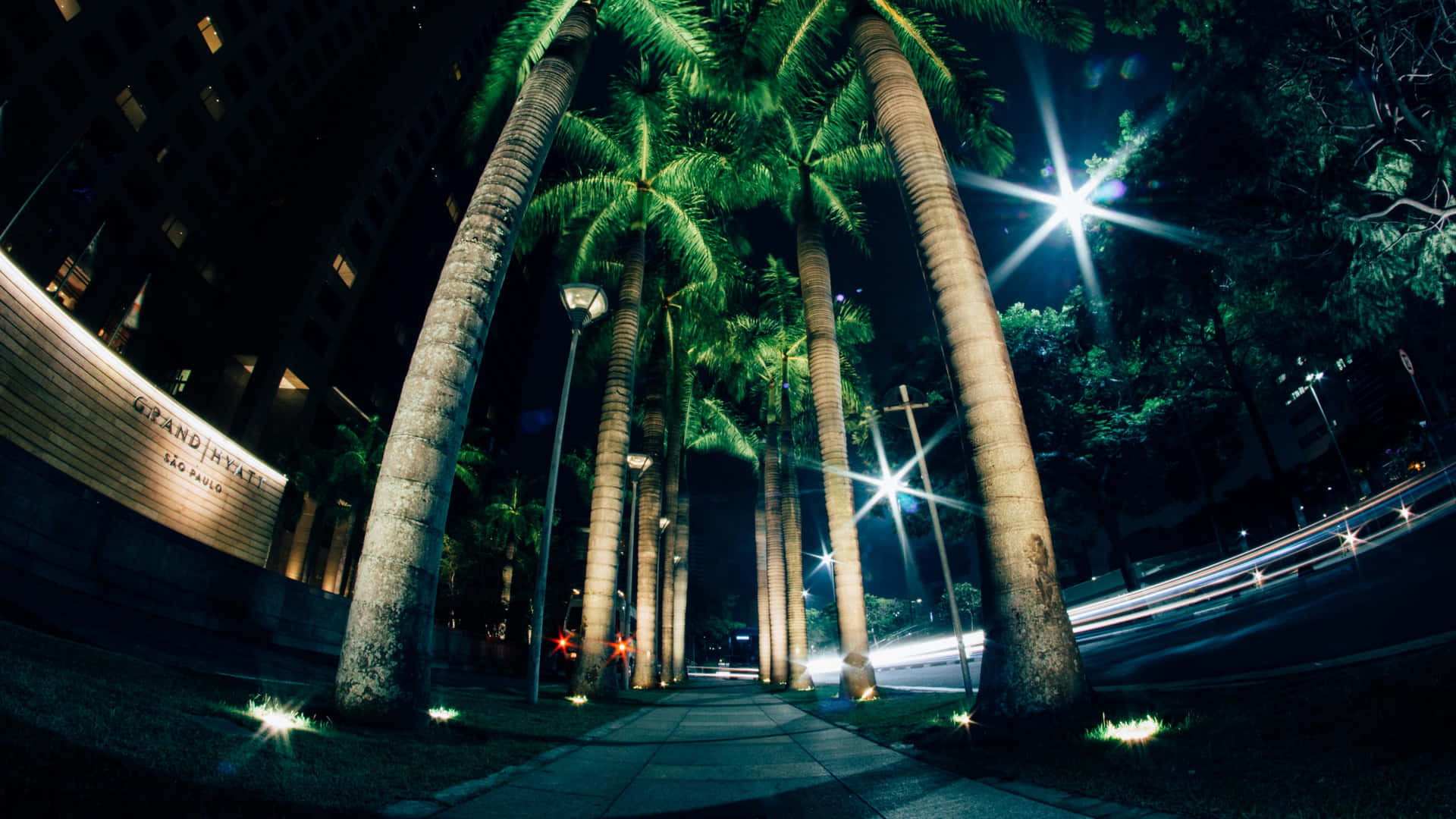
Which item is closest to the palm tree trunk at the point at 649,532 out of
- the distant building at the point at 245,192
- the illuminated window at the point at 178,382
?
the distant building at the point at 245,192

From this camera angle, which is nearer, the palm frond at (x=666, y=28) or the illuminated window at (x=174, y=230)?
the palm frond at (x=666, y=28)

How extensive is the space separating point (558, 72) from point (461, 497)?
47587mm

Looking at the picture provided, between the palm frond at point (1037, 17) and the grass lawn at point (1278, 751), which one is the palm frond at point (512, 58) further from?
the grass lawn at point (1278, 751)

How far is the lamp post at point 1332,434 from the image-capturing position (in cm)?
3266

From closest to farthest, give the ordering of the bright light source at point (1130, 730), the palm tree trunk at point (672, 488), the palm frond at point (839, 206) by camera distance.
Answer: the bright light source at point (1130, 730) → the palm frond at point (839, 206) → the palm tree trunk at point (672, 488)

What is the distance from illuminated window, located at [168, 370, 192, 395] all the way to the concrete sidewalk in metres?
36.2

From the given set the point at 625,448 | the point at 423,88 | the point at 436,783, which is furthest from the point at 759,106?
the point at 423,88

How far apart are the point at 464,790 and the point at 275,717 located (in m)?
2.12

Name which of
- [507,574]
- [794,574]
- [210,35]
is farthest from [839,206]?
[210,35]

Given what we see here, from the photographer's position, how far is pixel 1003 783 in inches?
161

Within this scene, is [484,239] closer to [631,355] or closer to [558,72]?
[558,72]

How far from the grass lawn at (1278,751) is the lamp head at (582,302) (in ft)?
34.2

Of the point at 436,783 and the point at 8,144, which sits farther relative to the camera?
the point at 8,144

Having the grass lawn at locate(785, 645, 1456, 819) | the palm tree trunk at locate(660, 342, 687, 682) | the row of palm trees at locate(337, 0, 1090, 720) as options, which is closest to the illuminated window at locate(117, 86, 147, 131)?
the row of palm trees at locate(337, 0, 1090, 720)
